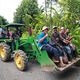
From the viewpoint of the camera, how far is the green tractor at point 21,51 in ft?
29.5

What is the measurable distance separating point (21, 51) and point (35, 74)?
3.54 feet

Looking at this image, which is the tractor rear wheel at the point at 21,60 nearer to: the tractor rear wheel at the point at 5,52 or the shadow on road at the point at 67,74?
the tractor rear wheel at the point at 5,52

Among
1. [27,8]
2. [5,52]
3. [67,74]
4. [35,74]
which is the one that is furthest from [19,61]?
[27,8]

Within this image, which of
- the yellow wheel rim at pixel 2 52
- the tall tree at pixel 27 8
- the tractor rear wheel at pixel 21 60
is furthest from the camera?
the tall tree at pixel 27 8

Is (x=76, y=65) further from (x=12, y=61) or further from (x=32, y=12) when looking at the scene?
(x=32, y=12)

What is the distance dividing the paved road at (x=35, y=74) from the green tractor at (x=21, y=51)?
0.29m

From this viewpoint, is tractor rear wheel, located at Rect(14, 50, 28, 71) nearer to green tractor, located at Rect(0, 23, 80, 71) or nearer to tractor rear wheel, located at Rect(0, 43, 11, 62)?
green tractor, located at Rect(0, 23, 80, 71)

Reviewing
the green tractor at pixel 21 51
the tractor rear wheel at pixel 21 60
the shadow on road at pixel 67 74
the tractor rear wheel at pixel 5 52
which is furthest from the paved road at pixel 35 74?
the tractor rear wheel at pixel 5 52

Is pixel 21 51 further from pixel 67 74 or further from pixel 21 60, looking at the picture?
pixel 67 74

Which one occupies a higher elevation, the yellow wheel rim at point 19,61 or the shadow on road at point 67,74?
the yellow wheel rim at point 19,61

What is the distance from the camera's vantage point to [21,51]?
9945 mm

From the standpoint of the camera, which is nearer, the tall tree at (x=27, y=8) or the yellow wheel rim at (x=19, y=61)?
the yellow wheel rim at (x=19, y=61)

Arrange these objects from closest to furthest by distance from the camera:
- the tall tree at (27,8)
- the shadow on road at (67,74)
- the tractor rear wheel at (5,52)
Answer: the shadow on road at (67,74) → the tractor rear wheel at (5,52) → the tall tree at (27,8)

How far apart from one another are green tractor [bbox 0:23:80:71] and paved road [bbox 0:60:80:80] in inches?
11.2
